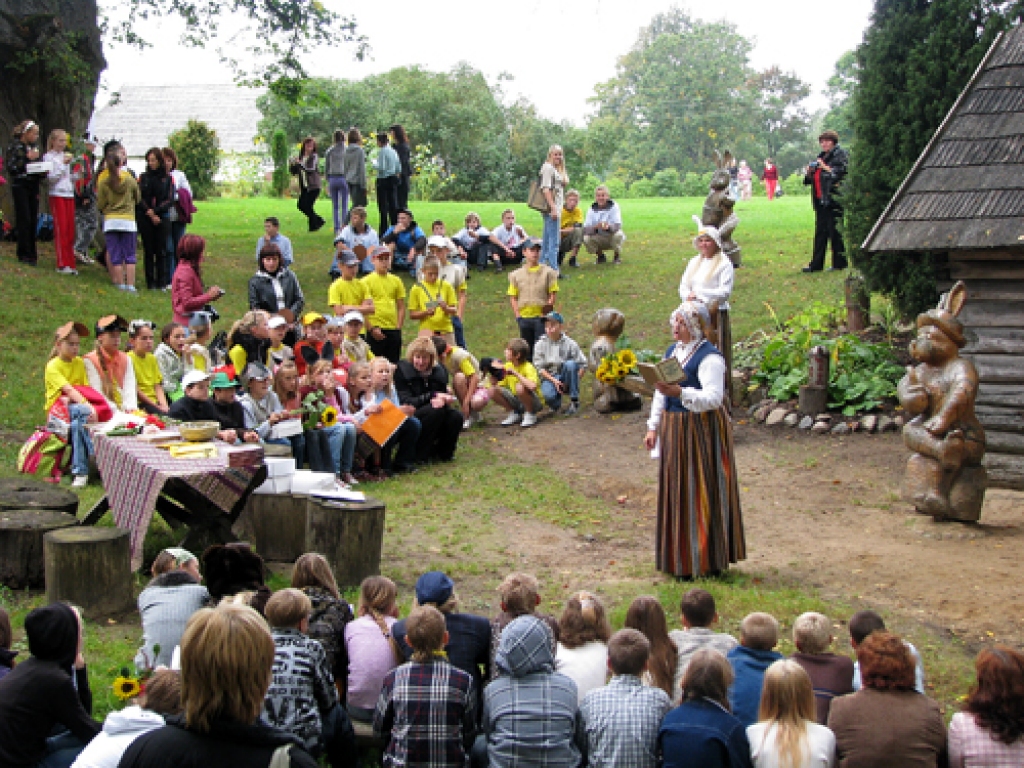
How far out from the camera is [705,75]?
4906cm

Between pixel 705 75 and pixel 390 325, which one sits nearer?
pixel 390 325

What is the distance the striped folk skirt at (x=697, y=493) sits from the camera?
767 centimetres

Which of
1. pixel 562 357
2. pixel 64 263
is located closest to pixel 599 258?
pixel 562 357

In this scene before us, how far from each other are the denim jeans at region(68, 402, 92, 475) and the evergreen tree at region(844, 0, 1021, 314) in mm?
8317

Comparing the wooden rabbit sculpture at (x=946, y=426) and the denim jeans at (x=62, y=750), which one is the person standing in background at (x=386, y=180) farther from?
the denim jeans at (x=62, y=750)

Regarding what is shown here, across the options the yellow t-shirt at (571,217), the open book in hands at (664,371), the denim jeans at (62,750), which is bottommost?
the denim jeans at (62,750)

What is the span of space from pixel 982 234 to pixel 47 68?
1352cm

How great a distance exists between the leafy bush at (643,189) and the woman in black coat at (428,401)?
31.1 m

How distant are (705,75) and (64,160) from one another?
3776 cm

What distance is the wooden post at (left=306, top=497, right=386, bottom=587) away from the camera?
7.64 metres

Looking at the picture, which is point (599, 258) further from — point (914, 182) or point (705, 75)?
point (705, 75)

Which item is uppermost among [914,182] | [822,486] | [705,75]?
[705,75]

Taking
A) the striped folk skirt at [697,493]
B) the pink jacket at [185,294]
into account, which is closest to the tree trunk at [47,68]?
the pink jacket at [185,294]

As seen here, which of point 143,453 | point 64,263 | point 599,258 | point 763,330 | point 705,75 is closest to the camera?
point 143,453
